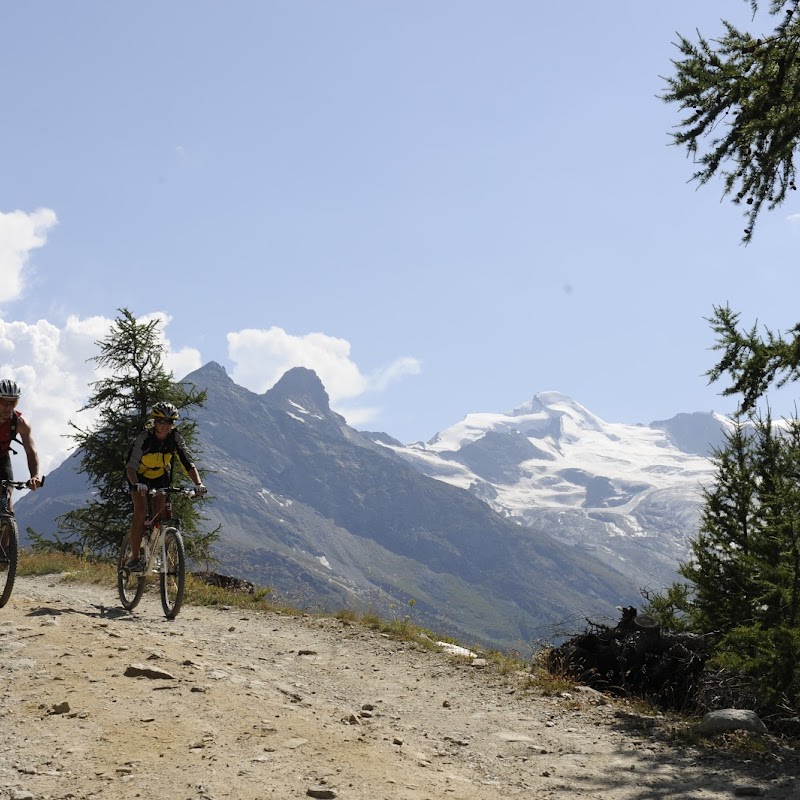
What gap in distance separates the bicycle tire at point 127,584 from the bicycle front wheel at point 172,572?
44 centimetres

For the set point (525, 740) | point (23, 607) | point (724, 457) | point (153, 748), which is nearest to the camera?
point (153, 748)

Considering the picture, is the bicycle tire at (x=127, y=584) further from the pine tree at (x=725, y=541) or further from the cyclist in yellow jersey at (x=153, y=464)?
the pine tree at (x=725, y=541)

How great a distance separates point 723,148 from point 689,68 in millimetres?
1037

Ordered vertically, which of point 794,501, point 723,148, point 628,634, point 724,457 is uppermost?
point 723,148

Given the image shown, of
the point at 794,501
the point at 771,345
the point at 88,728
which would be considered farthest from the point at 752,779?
the point at 88,728

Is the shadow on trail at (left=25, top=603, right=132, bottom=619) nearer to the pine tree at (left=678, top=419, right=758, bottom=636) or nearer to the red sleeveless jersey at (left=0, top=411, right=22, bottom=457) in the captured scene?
the red sleeveless jersey at (left=0, top=411, right=22, bottom=457)

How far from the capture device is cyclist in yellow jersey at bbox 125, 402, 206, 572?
11.5 metres

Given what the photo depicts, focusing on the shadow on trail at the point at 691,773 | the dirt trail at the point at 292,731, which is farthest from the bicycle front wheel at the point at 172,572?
the shadow on trail at the point at 691,773

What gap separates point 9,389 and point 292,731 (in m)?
6.55

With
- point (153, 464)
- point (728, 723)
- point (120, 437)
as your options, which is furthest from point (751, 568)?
point (120, 437)

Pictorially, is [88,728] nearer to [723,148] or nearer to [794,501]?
[794,501]

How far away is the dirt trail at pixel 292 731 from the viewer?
220 inches

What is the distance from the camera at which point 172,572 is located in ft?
38.6

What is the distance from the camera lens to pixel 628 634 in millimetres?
10875
